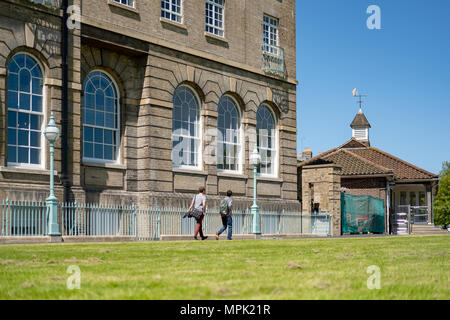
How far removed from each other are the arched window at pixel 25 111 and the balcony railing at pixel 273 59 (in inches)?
475

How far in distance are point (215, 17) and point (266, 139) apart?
6.11m

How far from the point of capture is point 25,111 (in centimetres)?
2044

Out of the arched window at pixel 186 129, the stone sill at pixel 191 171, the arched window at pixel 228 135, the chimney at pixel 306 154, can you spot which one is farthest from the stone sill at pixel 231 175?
the chimney at pixel 306 154

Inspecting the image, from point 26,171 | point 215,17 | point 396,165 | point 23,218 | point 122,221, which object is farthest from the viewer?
point 396,165

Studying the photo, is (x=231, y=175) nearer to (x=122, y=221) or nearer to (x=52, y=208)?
(x=122, y=221)

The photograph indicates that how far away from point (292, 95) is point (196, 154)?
7333 millimetres

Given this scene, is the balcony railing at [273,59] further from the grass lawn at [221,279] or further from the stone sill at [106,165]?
the grass lawn at [221,279]

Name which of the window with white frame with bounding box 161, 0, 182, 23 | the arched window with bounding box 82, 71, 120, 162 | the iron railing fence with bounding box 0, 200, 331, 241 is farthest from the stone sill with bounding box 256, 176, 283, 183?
the window with white frame with bounding box 161, 0, 182, 23

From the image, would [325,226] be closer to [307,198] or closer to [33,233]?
[307,198]

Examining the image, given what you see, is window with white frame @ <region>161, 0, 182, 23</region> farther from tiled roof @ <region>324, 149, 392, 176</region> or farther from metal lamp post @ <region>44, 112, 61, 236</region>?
tiled roof @ <region>324, 149, 392, 176</region>

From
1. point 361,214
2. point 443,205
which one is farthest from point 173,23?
point 443,205

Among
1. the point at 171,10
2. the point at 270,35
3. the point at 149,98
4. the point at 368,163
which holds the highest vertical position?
the point at 270,35

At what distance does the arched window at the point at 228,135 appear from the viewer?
2788 centimetres

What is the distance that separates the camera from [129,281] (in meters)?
6.45
